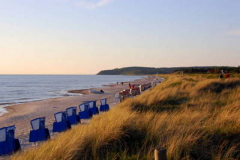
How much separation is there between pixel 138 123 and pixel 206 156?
2.12 m

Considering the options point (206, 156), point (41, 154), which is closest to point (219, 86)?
point (206, 156)

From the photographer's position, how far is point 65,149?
5.16 meters

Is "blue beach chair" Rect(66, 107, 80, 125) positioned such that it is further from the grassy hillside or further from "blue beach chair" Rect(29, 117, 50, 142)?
the grassy hillside

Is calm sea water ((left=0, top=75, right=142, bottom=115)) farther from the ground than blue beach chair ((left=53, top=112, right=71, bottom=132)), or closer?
closer

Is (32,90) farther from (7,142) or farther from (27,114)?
(7,142)

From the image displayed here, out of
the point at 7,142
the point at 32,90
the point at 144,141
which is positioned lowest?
the point at 32,90

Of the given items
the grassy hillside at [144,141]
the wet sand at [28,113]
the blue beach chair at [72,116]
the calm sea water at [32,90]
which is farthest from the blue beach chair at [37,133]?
A: the calm sea water at [32,90]

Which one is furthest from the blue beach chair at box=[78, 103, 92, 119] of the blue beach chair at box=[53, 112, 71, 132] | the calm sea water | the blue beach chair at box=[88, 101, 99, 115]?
the calm sea water

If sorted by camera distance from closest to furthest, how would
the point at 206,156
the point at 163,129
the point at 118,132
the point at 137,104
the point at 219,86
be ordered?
the point at 206,156 < the point at 118,132 < the point at 163,129 < the point at 137,104 < the point at 219,86

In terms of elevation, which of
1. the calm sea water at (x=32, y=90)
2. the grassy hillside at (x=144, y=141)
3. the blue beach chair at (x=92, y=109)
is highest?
the grassy hillside at (x=144, y=141)

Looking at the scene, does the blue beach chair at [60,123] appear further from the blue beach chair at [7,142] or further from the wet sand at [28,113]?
the blue beach chair at [7,142]

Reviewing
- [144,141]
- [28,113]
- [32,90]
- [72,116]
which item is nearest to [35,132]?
[72,116]

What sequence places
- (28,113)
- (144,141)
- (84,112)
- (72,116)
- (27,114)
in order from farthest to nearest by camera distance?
(28,113) < (27,114) < (84,112) < (72,116) < (144,141)

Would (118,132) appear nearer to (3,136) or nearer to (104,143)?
(104,143)
